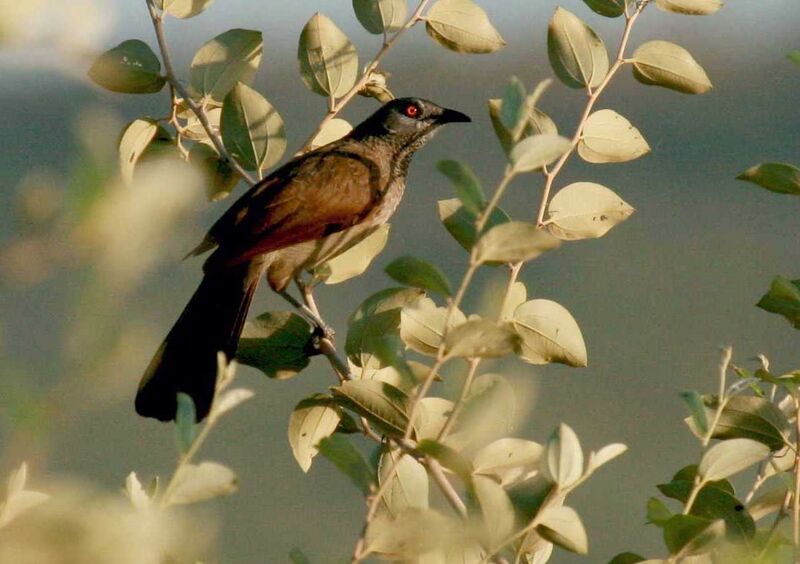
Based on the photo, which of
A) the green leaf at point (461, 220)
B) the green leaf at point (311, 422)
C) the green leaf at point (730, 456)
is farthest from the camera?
the green leaf at point (311, 422)

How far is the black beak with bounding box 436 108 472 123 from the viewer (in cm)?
452

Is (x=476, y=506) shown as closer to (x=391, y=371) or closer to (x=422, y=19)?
(x=391, y=371)

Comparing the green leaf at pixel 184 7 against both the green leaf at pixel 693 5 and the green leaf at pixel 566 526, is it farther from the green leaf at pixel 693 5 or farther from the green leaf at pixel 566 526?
the green leaf at pixel 566 526

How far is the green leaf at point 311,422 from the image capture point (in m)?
2.00

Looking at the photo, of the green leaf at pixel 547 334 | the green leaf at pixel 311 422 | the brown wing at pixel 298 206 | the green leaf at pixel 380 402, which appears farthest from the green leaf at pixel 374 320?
the brown wing at pixel 298 206

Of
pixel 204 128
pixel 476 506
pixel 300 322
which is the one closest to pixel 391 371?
pixel 300 322

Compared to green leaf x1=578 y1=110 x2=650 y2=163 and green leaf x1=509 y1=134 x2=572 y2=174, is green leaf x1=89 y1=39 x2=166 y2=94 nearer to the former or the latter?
green leaf x1=578 y1=110 x2=650 y2=163

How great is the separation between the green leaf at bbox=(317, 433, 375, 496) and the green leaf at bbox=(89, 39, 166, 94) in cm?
137

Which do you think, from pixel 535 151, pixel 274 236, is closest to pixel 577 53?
pixel 535 151

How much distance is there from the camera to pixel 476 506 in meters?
1.24

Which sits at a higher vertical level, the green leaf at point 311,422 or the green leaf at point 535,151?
the green leaf at point 535,151

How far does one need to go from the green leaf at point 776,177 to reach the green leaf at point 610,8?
0.55 meters

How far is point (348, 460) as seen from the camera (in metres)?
1.25

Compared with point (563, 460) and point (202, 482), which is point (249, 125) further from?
Answer: point (202, 482)
